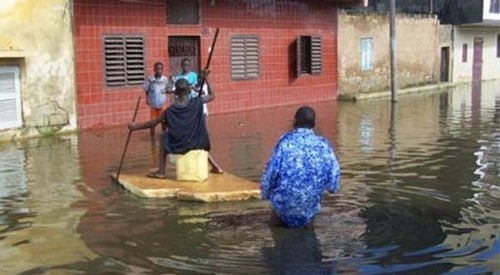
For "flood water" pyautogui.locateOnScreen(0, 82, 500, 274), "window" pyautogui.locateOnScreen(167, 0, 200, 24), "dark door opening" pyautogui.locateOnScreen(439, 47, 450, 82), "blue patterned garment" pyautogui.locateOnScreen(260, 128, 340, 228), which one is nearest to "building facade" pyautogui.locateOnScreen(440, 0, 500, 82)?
"dark door opening" pyautogui.locateOnScreen(439, 47, 450, 82)

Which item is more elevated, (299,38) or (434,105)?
(299,38)

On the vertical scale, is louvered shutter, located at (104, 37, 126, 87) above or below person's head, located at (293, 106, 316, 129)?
above

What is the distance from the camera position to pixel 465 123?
54.5 feet

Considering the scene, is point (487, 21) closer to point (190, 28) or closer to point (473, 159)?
point (190, 28)

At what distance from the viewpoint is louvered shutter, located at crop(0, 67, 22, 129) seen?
14.0 meters

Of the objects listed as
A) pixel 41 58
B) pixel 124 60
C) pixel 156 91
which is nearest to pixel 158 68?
pixel 156 91

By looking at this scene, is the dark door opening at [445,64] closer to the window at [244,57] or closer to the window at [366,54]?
the window at [366,54]

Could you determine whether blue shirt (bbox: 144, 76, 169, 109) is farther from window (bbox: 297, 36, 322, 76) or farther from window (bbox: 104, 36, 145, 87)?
window (bbox: 297, 36, 322, 76)

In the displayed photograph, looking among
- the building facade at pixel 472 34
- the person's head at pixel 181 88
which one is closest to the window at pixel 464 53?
the building facade at pixel 472 34

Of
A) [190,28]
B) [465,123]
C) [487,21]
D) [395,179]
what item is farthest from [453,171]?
[487,21]

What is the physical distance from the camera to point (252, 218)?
7355 millimetres

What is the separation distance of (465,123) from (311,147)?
11.0 m

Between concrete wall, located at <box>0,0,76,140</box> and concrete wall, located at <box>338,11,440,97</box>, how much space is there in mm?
11517

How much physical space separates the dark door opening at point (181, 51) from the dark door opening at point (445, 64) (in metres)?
17.1
